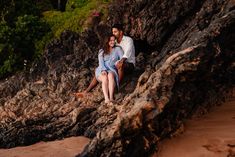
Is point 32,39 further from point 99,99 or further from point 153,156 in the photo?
point 153,156

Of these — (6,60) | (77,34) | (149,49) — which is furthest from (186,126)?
(6,60)

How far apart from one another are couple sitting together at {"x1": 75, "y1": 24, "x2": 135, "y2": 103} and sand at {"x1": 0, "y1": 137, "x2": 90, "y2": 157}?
1106mm

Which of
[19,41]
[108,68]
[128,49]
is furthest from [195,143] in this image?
[19,41]

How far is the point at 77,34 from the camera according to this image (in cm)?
1180

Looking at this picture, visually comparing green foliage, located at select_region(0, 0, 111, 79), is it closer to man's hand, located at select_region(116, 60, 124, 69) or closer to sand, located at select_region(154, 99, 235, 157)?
man's hand, located at select_region(116, 60, 124, 69)

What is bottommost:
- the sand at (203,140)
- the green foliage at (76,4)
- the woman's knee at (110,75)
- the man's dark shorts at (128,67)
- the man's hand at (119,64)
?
the sand at (203,140)

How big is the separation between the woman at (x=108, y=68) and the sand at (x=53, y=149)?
0.96 metres

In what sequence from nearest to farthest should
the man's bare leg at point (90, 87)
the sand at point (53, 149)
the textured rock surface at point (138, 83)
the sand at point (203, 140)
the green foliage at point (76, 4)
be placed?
the sand at point (203, 140)
the textured rock surface at point (138, 83)
the sand at point (53, 149)
the man's bare leg at point (90, 87)
the green foliage at point (76, 4)

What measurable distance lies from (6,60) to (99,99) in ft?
12.1

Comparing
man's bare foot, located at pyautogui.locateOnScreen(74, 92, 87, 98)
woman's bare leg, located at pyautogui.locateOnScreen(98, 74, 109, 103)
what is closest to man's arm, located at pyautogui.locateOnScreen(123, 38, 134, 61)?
woman's bare leg, located at pyautogui.locateOnScreen(98, 74, 109, 103)

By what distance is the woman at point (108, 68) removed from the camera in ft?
30.1

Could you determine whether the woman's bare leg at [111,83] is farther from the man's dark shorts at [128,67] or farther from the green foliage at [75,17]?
the green foliage at [75,17]

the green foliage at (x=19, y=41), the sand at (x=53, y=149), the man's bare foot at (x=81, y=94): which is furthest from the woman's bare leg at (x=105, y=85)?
the green foliage at (x=19, y=41)

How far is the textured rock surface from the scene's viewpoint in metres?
6.83
